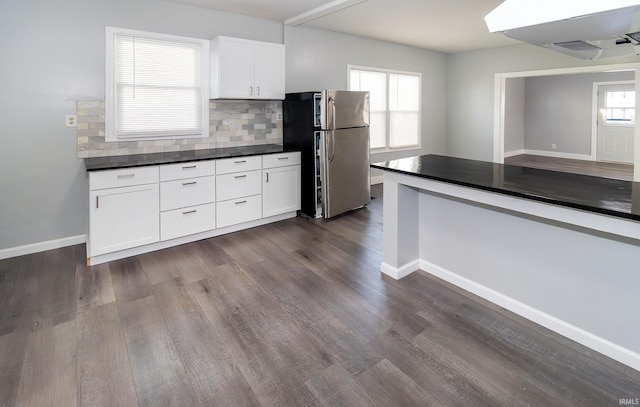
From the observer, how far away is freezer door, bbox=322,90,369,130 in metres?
4.25

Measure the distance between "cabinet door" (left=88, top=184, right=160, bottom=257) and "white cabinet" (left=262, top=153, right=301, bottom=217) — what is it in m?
1.24

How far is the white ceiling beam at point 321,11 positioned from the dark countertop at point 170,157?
163 cm

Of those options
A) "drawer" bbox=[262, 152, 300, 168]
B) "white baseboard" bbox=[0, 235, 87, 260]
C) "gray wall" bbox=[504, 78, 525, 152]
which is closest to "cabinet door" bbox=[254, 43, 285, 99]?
"drawer" bbox=[262, 152, 300, 168]

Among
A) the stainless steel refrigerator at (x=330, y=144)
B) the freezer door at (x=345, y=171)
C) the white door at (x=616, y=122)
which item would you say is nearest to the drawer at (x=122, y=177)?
the stainless steel refrigerator at (x=330, y=144)

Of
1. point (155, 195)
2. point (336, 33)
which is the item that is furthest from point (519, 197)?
→ point (336, 33)

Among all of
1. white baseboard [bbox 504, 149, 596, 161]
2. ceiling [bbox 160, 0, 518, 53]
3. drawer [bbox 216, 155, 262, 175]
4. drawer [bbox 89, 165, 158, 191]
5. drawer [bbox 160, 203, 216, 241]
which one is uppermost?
ceiling [bbox 160, 0, 518, 53]

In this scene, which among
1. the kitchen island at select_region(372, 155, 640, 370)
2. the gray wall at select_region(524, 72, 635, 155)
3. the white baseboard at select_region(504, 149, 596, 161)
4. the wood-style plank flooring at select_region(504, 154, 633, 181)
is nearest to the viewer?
the kitchen island at select_region(372, 155, 640, 370)

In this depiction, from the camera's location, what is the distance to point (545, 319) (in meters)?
2.19

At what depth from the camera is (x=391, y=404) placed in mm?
1627

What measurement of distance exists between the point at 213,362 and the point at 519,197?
1.86m

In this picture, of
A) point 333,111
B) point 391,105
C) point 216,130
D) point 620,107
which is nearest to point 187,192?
point 216,130

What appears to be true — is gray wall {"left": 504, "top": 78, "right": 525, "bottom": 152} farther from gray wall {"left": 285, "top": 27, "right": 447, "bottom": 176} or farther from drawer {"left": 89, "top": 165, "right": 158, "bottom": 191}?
drawer {"left": 89, "top": 165, "right": 158, "bottom": 191}

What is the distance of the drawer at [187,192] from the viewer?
11.4ft

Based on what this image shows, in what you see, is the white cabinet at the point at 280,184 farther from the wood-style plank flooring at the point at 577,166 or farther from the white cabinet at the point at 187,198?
the wood-style plank flooring at the point at 577,166
